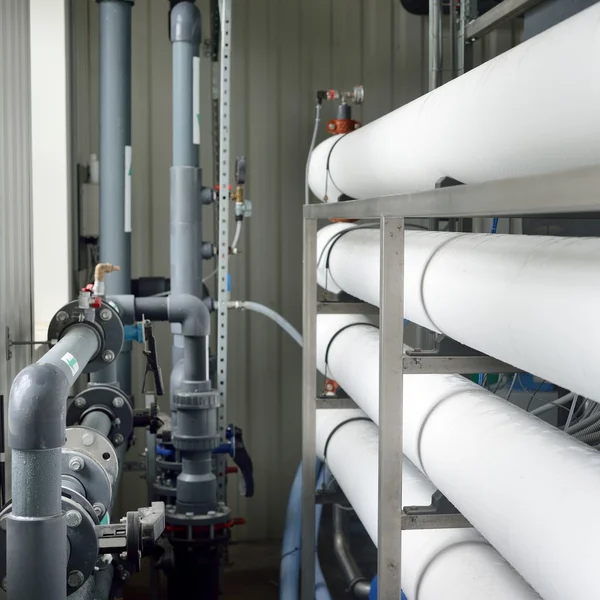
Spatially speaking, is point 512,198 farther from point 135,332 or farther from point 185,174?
point 185,174

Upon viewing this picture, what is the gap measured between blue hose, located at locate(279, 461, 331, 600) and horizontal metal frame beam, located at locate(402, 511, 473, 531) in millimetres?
1213

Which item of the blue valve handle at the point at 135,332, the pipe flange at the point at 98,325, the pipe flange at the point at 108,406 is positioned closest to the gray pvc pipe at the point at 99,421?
the pipe flange at the point at 108,406

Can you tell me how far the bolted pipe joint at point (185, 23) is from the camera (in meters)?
3.24

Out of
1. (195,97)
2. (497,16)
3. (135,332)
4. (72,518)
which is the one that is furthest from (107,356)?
(497,16)

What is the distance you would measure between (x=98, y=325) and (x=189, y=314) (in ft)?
2.84

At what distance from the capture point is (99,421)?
2350mm

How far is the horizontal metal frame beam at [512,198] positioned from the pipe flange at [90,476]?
0.71 metres

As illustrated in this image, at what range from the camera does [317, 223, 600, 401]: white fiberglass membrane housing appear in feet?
3.85

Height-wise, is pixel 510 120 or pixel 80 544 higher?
pixel 510 120

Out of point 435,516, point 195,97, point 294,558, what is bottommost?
point 294,558

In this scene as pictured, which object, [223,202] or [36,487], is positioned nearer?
[36,487]

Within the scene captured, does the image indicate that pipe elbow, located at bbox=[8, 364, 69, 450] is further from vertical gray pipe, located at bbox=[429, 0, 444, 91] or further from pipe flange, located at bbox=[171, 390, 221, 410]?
vertical gray pipe, located at bbox=[429, 0, 444, 91]

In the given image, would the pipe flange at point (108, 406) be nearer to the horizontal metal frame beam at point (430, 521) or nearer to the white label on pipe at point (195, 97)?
the horizontal metal frame beam at point (430, 521)

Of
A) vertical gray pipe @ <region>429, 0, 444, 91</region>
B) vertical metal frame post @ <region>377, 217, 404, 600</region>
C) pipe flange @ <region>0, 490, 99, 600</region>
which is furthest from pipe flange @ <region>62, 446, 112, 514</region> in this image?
vertical gray pipe @ <region>429, 0, 444, 91</region>
